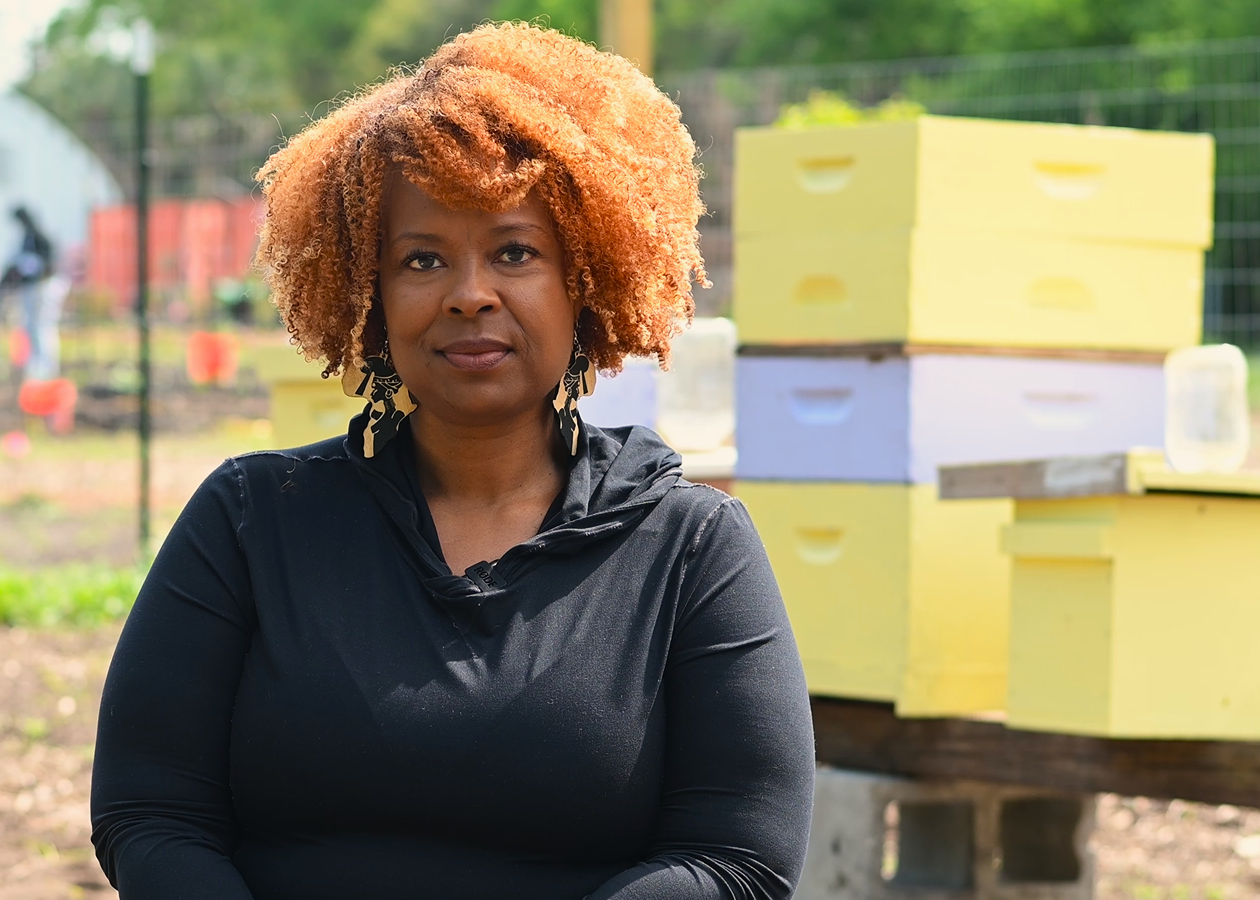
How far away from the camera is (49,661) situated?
6676 mm

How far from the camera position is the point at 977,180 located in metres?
3.89

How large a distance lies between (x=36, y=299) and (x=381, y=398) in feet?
45.2

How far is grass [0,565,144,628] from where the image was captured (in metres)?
7.38

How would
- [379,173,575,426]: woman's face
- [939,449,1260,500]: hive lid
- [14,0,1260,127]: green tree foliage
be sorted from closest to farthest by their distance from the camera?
[379,173,575,426]: woman's face → [939,449,1260,500]: hive lid → [14,0,1260,127]: green tree foliage

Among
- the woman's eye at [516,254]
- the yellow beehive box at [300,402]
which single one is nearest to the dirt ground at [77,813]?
the yellow beehive box at [300,402]

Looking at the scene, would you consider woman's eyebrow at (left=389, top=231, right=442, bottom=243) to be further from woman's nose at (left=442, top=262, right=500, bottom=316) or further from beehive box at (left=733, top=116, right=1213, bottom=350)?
beehive box at (left=733, top=116, right=1213, bottom=350)

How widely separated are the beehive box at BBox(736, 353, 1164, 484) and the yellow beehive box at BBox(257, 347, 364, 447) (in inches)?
50.0

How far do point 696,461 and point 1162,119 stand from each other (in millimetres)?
7312

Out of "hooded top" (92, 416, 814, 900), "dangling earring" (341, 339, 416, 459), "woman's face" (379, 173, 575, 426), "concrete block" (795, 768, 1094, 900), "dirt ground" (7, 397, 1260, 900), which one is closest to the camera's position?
"hooded top" (92, 416, 814, 900)

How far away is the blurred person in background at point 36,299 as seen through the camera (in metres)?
15.2

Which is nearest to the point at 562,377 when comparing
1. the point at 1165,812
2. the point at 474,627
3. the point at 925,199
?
the point at 474,627

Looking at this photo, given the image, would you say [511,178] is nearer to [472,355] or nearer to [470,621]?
[472,355]

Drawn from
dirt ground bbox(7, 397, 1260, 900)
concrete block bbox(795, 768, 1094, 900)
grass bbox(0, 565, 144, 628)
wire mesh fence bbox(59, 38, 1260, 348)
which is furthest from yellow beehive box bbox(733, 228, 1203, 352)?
wire mesh fence bbox(59, 38, 1260, 348)

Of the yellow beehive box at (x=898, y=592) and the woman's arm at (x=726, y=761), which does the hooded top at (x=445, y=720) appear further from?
the yellow beehive box at (x=898, y=592)
